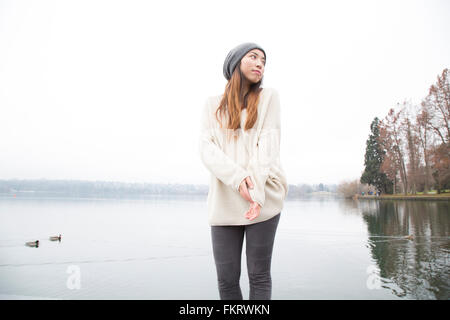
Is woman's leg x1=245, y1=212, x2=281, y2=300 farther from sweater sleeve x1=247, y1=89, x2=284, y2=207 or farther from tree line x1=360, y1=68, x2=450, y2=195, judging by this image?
tree line x1=360, y1=68, x2=450, y2=195

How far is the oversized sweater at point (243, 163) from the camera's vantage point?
1.16 metres

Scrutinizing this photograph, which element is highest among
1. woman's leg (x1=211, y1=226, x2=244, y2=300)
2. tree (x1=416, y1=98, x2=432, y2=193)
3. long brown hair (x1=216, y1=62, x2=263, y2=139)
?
tree (x1=416, y1=98, x2=432, y2=193)

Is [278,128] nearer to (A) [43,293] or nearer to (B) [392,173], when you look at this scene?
(A) [43,293]

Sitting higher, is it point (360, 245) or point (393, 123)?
point (393, 123)

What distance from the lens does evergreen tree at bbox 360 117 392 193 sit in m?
35.5

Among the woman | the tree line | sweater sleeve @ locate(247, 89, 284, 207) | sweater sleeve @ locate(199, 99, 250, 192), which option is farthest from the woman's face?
the tree line

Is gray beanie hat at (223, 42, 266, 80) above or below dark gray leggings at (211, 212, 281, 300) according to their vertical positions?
above

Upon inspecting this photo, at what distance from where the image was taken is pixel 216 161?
1188mm

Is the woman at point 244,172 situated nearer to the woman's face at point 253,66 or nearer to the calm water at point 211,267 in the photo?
the woman's face at point 253,66

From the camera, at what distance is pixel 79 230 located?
15320 mm

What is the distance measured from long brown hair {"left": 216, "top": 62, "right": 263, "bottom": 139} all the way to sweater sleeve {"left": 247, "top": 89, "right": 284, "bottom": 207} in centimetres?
6
